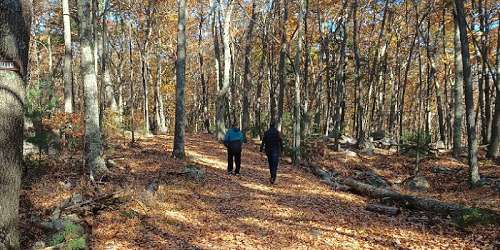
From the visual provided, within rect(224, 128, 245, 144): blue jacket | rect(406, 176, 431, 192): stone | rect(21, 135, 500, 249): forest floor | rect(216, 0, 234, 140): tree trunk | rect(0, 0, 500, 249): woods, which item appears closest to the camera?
rect(0, 0, 500, 249): woods

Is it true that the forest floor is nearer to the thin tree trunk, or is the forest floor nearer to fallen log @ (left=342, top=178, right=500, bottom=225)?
fallen log @ (left=342, top=178, right=500, bottom=225)

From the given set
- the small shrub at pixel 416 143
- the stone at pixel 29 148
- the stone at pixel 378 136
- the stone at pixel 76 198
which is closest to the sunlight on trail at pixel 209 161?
the stone at pixel 29 148

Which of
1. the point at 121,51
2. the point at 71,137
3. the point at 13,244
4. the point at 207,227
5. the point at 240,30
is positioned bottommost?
the point at 207,227

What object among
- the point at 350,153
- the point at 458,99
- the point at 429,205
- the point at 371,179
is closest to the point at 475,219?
the point at 429,205

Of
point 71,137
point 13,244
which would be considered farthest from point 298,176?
point 13,244

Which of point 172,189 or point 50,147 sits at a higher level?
point 50,147

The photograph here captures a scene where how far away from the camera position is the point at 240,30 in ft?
116

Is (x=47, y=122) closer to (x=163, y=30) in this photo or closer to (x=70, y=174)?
(x=70, y=174)

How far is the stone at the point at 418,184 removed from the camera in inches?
572

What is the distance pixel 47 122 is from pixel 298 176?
8.79 m

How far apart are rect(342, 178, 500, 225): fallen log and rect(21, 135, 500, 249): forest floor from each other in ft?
0.81

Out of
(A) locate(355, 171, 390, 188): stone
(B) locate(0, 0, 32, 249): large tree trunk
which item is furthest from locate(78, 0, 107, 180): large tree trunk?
(A) locate(355, 171, 390, 188): stone

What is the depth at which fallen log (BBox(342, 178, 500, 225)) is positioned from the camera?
8.67m

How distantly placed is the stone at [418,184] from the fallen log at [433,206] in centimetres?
284
